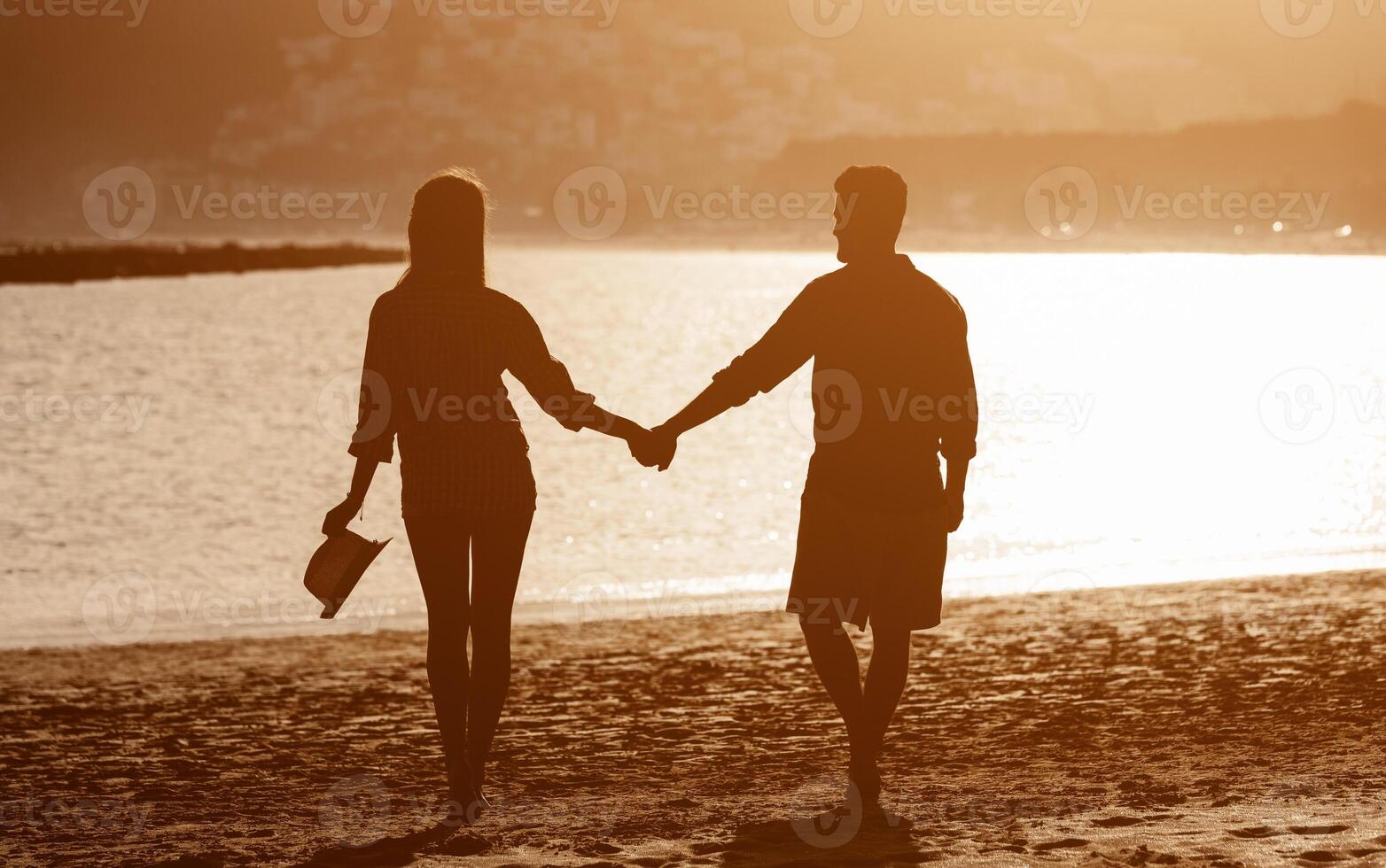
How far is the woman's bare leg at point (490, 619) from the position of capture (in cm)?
569

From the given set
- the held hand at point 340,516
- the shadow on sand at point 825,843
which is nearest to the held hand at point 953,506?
the shadow on sand at point 825,843

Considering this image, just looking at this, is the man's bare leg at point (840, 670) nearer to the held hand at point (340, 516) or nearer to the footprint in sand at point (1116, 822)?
the footprint in sand at point (1116, 822)

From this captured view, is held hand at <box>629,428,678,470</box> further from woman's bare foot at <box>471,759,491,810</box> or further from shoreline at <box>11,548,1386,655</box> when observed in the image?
shoreline at <box>11,548,1386,655</box>

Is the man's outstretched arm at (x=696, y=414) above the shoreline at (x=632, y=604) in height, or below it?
above

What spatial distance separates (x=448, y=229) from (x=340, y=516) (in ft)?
3.40

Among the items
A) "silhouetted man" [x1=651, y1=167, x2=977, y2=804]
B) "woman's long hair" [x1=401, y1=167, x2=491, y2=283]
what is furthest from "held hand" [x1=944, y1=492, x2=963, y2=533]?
"woman's long hair" [x1=401, y1=167, x2=491, y2=283]

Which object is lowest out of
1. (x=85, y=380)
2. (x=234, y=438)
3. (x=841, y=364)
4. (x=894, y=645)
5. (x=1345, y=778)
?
(x=1345, y=778)

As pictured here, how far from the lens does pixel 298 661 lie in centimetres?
1054

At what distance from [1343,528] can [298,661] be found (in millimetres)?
16208

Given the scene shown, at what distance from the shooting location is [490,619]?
18.9 feet

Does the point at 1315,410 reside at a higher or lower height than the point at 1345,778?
higher

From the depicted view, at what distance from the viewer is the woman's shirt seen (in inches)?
220

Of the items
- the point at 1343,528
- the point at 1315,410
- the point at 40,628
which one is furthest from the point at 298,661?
the point at 1315,410

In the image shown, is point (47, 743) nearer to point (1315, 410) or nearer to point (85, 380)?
point (1315, 410)
